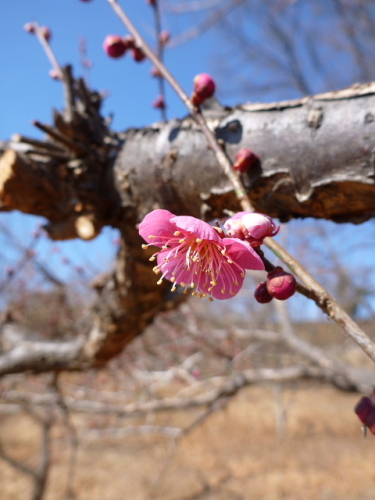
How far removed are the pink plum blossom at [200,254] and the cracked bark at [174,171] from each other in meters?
0.11

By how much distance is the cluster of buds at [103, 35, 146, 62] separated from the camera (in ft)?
4.02

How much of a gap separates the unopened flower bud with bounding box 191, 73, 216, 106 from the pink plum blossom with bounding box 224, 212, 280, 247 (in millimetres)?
451

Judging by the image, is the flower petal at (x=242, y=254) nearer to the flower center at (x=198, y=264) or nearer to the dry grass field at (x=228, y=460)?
the flower center at (x=198, y=264)

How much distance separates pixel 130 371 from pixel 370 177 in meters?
3.78

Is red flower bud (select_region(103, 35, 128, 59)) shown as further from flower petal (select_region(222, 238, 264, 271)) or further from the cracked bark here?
flower petal (select_region(222, 238, 264, 271))

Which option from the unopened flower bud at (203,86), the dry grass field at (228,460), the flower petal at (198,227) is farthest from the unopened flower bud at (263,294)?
the dry grass field at (228,460)

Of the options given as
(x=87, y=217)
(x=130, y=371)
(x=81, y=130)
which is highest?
(x=81, y=130)

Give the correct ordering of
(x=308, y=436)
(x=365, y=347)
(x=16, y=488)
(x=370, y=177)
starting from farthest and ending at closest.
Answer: (x=308, y=436), (x=16, y=488), (x=370, y=177), (x=365, y=347)

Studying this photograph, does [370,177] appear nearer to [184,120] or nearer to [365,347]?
[365,347]

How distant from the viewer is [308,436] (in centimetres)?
726

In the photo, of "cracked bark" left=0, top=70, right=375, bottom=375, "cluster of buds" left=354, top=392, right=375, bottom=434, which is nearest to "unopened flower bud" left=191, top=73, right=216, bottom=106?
"cracked bark" left=0, top=70, right=375, bottom=375

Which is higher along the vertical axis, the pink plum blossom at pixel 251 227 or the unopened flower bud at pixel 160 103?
the unopened flower bud at pixel 160 103

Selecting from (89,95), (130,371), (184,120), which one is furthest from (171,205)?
(130,371)

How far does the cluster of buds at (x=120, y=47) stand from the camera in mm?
1226
